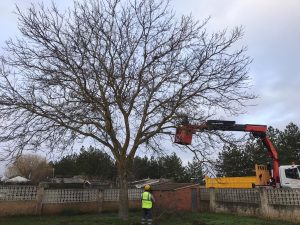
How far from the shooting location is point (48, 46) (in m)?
16.9

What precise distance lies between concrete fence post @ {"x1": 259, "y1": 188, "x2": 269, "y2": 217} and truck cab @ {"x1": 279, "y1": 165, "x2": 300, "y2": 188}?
2.72 metres

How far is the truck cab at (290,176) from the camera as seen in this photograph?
20.8 m

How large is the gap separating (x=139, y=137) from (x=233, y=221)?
575cm

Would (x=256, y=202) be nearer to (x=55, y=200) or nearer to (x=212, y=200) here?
(x=212, y=200)

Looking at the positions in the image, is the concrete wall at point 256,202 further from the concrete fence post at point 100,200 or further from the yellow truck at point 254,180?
the concrete fence post at point 100,200

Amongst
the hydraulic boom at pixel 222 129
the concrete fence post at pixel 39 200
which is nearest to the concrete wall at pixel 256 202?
the hydraulic boom at pixel 222 129

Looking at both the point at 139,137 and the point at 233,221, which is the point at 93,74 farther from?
the point at 233,221

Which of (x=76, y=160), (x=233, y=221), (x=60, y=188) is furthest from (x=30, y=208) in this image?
(x=76, y=160)

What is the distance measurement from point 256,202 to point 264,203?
0.87m

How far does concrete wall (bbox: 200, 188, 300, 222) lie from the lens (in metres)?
17.3

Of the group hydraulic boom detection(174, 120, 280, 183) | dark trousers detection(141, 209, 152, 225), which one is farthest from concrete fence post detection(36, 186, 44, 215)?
hydraulic boom detection(174, 120, 280, 183)

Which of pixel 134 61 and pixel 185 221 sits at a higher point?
pixel 134 61

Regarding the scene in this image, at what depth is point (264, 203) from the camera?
1897 cm

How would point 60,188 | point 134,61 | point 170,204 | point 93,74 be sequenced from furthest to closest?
point 170,204 → point 60,188 → point 134,61 → point 93,74
